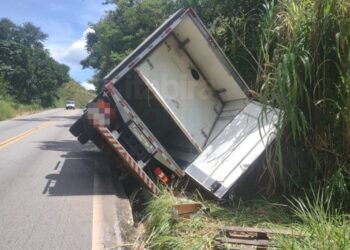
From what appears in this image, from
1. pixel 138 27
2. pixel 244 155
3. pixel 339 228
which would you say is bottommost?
pixel 339 228

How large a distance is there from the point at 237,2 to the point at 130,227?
5.26 meters

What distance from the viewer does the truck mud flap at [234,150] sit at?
18.9 feet

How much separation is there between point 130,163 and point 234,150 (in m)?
1.55

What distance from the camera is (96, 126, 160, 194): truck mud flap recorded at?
6.64m

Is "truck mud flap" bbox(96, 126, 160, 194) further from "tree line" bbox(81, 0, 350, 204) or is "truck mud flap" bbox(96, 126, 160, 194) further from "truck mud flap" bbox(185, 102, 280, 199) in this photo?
"tree line" bbox(81, 0, 350, 204)

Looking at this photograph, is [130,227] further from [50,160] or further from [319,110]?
[50,160]

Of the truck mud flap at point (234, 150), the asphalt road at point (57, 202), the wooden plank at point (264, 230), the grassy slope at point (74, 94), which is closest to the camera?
the wooden plank at point (264, 230)

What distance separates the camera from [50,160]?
1078 cm

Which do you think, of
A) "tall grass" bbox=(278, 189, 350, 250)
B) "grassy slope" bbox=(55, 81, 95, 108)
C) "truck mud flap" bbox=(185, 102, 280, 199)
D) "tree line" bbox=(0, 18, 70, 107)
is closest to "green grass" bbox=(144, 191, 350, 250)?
"tall grass" bbox=(278, 189, 350, 250)

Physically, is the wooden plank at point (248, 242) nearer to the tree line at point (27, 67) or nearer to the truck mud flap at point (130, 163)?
the truck mud flap at point (130, 163)

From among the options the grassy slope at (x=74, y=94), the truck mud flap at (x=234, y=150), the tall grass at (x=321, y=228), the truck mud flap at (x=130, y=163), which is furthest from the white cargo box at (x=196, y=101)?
the grassy slope at (x=74, y=94)

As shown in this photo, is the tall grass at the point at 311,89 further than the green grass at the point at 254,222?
Yes

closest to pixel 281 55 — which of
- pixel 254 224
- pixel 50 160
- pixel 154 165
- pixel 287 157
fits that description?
pixel 287 157

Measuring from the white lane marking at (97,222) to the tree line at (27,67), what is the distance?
42.2 meters
